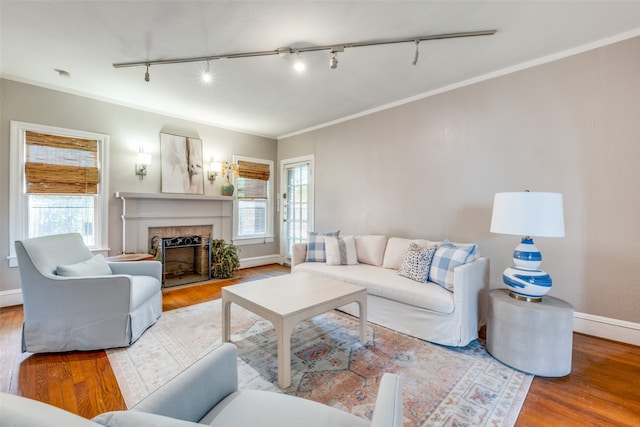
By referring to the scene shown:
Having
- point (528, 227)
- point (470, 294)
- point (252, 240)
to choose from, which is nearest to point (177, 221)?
point (252, 240)

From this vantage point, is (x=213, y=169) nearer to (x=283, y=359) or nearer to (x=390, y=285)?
(x=390, y=285)

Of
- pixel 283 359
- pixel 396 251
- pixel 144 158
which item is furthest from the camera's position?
pixel 144 158

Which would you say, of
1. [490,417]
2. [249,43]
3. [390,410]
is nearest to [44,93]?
[249,43]

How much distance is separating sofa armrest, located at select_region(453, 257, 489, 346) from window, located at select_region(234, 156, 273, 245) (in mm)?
3826

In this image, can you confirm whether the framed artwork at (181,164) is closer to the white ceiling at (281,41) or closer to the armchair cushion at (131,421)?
the white ceiling at (281,41)

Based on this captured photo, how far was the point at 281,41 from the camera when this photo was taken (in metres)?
2.38

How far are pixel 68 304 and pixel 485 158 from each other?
13.6ft

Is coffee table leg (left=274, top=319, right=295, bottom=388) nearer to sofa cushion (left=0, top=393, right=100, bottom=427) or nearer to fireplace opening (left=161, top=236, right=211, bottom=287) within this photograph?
sofa cushion (left=0, top=393, right=100, bottom=427)

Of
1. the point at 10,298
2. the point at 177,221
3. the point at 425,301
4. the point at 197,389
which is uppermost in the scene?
the point at 177,221

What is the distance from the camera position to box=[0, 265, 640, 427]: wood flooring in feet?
5.14

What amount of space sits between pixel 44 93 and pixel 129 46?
177 cm

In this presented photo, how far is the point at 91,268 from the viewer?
2.44 meters

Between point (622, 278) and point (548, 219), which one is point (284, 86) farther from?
point (622, 278)

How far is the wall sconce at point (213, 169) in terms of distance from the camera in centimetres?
461
